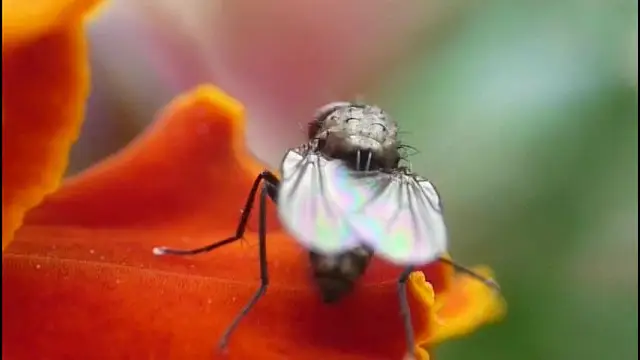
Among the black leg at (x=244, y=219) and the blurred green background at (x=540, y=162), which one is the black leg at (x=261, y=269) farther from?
Result: the blurred green background at (x=540, y=162)

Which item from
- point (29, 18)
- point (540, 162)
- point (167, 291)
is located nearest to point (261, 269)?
point (167, 291)

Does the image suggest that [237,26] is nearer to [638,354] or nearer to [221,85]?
[221,85]

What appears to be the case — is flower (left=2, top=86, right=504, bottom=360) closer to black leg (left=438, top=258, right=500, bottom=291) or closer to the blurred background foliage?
black leg (left=438, top=258, right=500, bottom=291)

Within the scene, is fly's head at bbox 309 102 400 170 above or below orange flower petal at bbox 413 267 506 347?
above

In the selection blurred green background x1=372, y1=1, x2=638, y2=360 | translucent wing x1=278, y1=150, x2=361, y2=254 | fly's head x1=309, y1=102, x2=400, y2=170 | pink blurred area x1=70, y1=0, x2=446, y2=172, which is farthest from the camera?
pink blurred area x1=70, y1=0, x2=446, y2=172

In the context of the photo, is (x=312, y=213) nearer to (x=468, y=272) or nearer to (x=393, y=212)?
(x=393, y=212)

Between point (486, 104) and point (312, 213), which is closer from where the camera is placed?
point (312, 213)

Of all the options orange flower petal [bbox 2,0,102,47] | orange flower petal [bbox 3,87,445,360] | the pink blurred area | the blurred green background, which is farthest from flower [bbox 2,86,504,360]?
the pink blurred area

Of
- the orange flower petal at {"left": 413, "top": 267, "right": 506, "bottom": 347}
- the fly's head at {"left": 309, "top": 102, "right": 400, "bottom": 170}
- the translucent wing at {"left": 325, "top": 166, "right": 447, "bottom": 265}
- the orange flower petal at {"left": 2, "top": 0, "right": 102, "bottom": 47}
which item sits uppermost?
the orange flower petal at {"left": 2, "top": 0, "right": 102, "bottom": 47}
